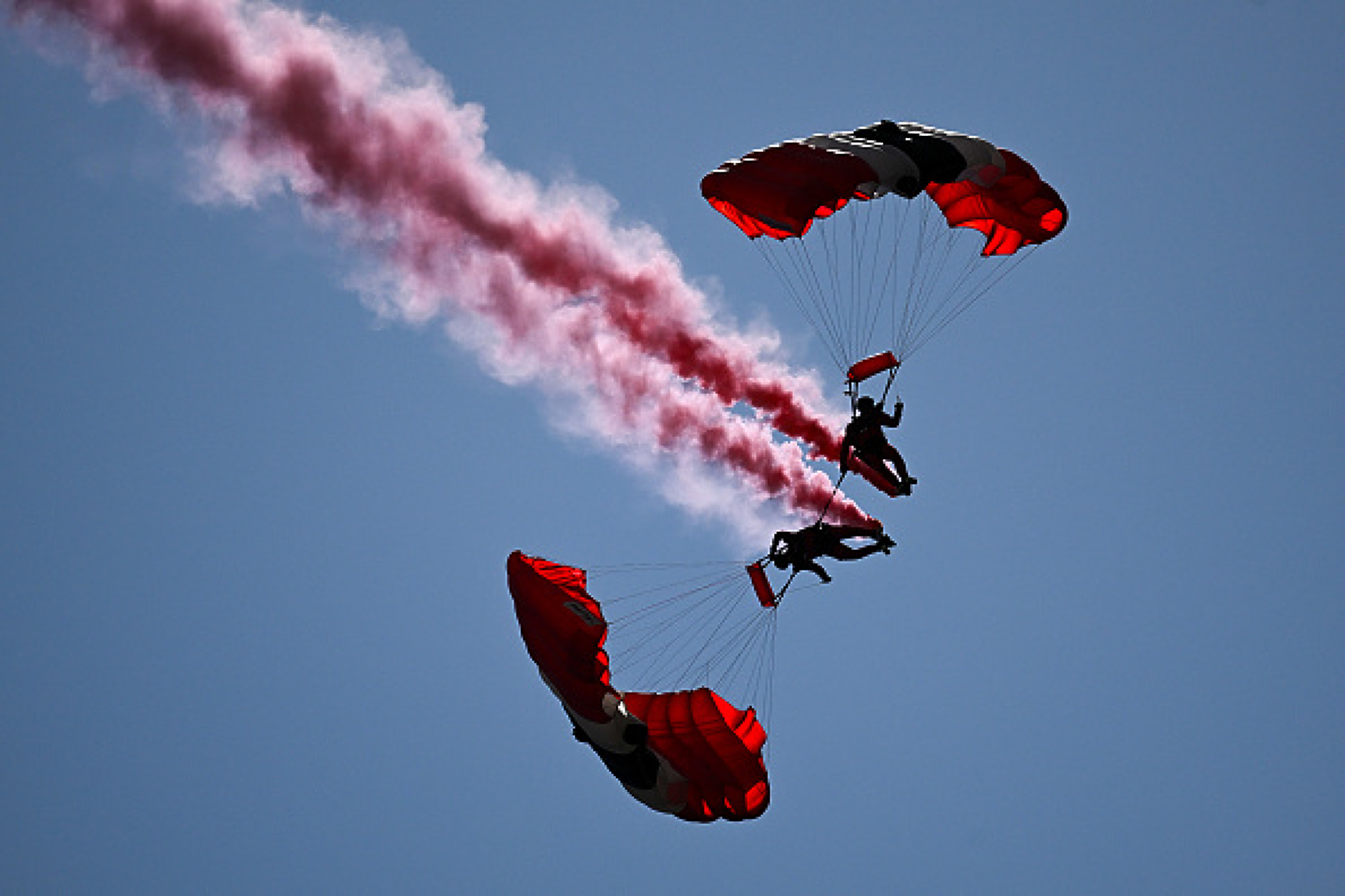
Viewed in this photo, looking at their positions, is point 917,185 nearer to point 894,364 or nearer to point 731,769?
point 894,364

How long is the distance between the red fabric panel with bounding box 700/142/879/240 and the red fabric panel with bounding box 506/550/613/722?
5.27m

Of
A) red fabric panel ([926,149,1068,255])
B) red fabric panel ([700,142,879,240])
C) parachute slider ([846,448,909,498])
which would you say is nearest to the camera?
red fabric panel ([700,142,879,240])

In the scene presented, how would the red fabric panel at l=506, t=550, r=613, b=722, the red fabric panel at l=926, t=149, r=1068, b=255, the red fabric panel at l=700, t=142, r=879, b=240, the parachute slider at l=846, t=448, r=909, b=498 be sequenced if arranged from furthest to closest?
the red fabric panel at l=926, t=149, r=1068, b=255, the parachute slider at l=846, t=448, r=909, b=498, the red fabric panel at l=700, t=142, r=879, b=240, the red fabric panel at l=506, t=550, r=613, b=722

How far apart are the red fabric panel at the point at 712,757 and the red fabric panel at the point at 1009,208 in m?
7.83

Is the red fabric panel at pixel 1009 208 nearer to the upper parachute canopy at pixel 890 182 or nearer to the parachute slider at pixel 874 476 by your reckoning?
the upper parachute canopy at pixel 890 182

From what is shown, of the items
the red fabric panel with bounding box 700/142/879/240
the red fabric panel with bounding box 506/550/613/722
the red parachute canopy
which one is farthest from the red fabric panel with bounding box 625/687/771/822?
the red fabric panel with bounding box 700/142/879/240

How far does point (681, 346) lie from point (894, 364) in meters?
4.41

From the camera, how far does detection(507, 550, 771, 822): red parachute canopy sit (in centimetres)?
2567

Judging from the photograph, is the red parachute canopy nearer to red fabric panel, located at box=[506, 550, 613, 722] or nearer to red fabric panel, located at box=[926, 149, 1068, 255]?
red fabric panel, located at box=[506, 550, 613, 722]

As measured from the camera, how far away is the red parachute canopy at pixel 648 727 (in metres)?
25.7

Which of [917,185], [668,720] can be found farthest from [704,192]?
[668,720]

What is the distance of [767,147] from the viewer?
90.1 ft

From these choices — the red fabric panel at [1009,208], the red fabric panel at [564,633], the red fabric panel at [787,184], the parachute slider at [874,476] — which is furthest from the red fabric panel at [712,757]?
the red fabric panel at [1009,208]

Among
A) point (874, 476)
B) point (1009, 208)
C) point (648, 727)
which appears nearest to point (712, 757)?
point (648, 727)
